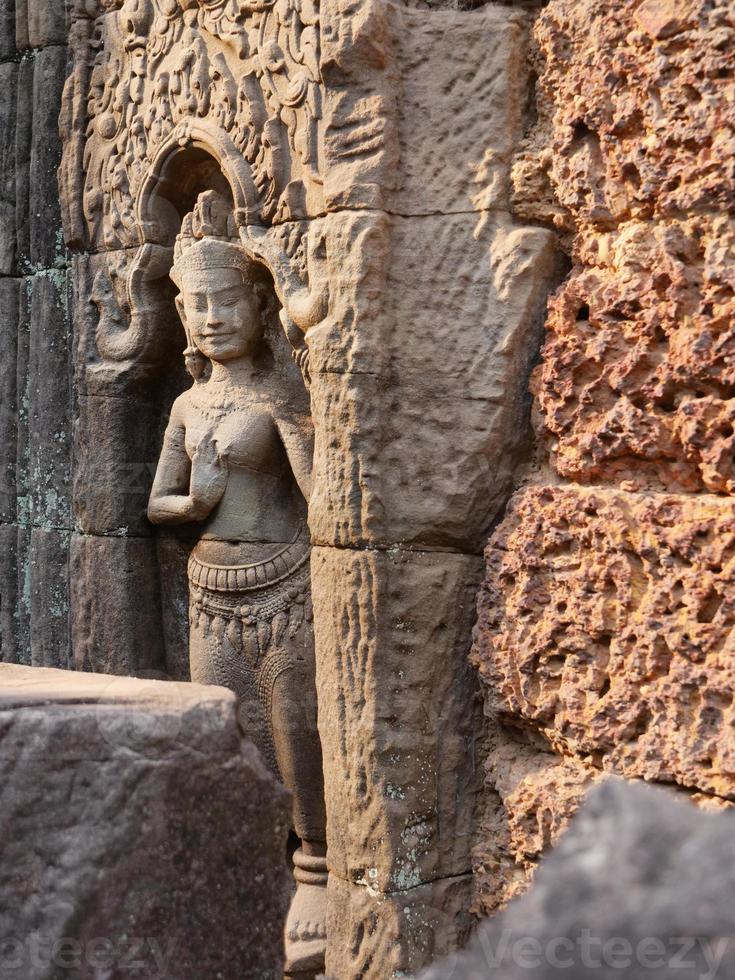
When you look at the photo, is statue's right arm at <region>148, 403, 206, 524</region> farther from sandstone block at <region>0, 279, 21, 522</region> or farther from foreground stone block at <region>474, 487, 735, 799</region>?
foreground stone block at <region>474, 487, 735, 799</region>

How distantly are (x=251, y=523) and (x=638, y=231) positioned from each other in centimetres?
160

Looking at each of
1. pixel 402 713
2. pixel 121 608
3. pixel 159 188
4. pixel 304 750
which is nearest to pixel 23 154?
pixel 159 188

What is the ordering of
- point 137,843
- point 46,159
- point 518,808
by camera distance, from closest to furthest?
point 137,843, point 518,808, point 46,159

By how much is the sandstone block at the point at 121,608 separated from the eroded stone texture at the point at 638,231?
5.94ft

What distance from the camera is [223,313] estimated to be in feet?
12.7

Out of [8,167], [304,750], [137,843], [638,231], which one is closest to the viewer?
[137,843]

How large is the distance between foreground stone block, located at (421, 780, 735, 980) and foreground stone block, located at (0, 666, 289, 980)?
0.77 meters

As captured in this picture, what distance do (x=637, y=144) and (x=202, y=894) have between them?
1.77m

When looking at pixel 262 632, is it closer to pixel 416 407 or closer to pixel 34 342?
pixel 416 407

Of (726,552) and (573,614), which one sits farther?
(573,614)

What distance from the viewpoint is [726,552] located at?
2.62 m

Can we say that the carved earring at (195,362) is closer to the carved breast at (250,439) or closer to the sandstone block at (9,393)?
the carved breast at (250,439)

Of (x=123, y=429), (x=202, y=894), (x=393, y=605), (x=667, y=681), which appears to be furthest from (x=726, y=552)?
(x=123, y=429)

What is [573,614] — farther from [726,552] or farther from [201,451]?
[201,451]
